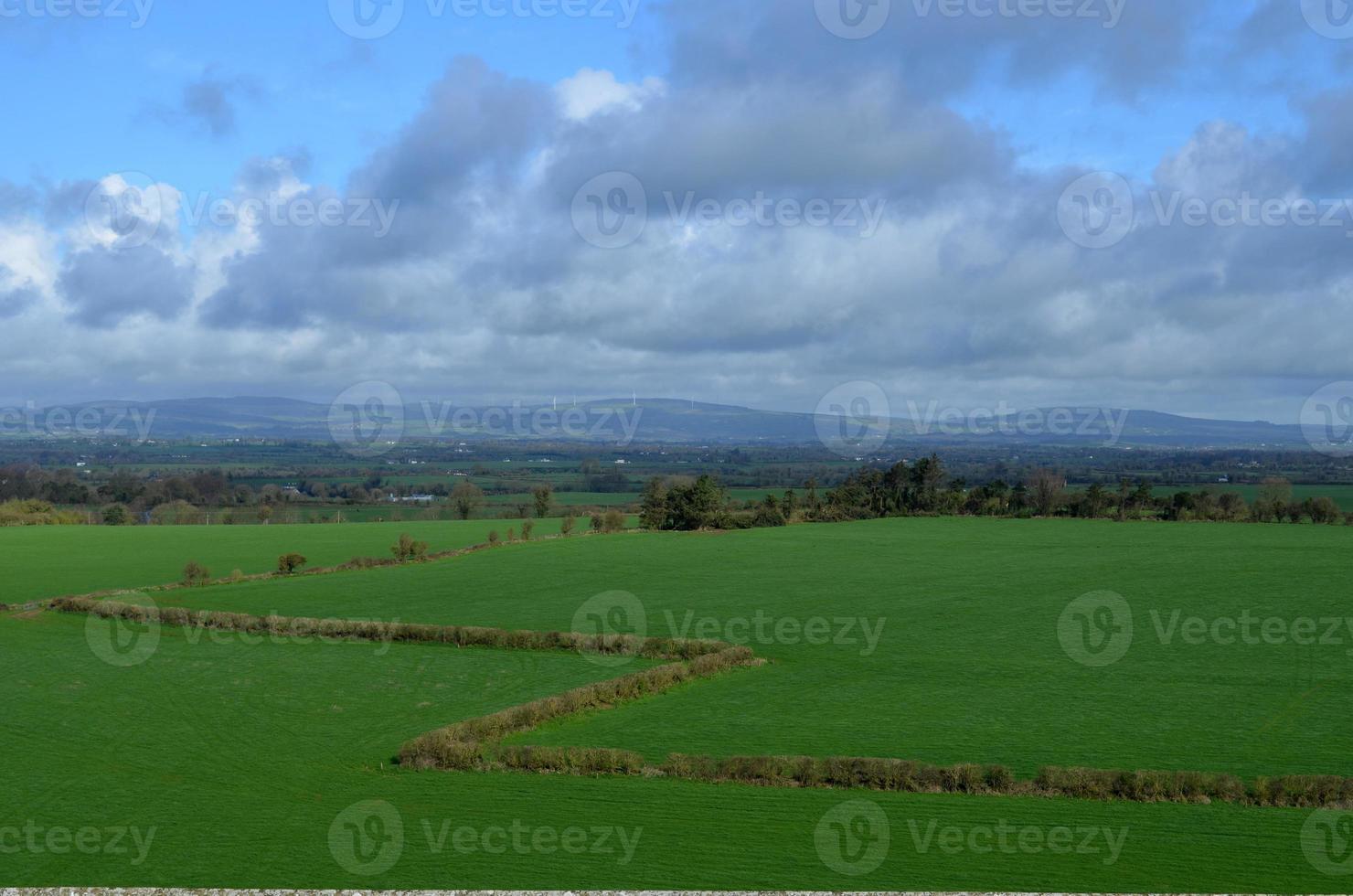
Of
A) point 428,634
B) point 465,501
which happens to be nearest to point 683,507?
point 465,501

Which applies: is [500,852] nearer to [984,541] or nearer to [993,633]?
[993,633]

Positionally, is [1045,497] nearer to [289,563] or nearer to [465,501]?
[465,501]

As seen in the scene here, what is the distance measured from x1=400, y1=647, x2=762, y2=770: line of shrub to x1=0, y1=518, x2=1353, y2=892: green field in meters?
0.63

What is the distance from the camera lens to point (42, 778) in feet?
66.6

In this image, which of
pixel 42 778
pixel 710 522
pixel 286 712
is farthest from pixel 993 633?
pixel 710 522

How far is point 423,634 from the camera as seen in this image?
36094 millimetres

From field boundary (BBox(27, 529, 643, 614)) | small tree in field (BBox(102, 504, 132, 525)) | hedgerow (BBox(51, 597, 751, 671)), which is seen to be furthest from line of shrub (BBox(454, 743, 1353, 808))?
small tree in field (BBox(102, 504, 132, 525))

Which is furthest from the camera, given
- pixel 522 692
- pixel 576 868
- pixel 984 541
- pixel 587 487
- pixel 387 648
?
pixel 587 487

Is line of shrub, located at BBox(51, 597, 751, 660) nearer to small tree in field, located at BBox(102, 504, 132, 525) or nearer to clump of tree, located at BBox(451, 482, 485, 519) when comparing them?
clump of tree, located at BBox(451, 482, 485, 519)

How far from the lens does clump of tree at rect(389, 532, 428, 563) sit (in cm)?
5816

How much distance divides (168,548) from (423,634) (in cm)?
3572

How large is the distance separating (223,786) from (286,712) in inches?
243

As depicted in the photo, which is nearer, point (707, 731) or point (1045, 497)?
point (707, 731)

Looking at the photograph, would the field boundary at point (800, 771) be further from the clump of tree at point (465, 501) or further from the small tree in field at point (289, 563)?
the clump of tree at point (465, 501)
